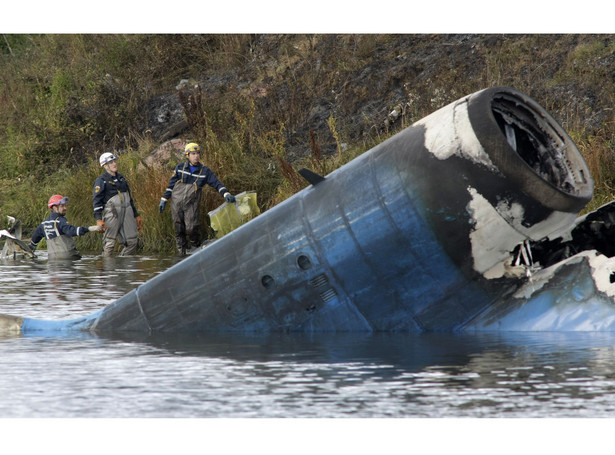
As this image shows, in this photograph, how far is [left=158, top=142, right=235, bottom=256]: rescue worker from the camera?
55.9ft

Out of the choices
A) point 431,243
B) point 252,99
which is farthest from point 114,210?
point 431,243

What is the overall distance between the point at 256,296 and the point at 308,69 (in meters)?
15.3

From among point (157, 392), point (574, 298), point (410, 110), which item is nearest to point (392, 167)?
point (574, 298)

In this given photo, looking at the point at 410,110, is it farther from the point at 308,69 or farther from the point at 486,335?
the point at 486,335

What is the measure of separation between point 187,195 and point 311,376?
397 inches

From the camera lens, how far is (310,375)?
7.30 metres

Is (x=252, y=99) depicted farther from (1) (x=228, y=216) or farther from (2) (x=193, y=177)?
(1) (x=228, y=216)

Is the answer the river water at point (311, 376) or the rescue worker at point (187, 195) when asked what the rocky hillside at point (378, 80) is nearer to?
the rescue worker at point (187, 195)

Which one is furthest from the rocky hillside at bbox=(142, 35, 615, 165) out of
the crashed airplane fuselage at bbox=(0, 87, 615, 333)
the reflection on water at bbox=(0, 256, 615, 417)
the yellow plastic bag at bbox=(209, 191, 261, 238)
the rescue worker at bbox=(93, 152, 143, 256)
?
the reflection on water at bbox=(0, 256, 615, 417)

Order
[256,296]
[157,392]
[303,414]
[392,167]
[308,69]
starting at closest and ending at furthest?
[303,414] < [157,392] < [392,167] < [256,296] < [308,69]

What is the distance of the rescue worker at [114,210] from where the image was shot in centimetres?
1705

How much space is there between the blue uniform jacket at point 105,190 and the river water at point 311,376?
7.67 meters

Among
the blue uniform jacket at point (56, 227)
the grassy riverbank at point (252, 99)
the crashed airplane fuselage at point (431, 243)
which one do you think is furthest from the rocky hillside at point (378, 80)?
the crashed airplane fuselage at point (431, 243)

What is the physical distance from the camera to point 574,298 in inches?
341
